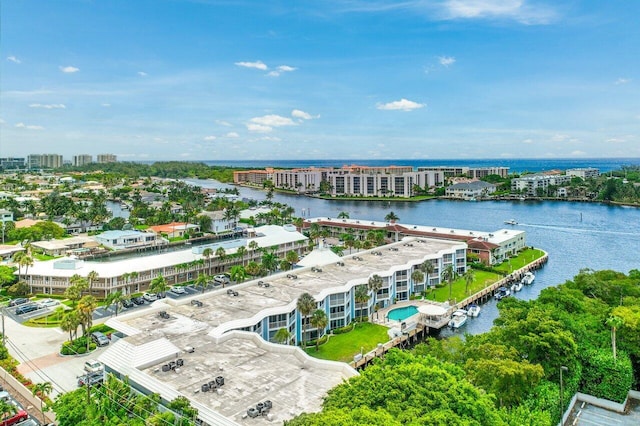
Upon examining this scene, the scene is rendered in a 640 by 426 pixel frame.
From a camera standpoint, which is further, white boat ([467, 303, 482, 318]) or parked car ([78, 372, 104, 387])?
white boat ([467, 303, 482, 318])

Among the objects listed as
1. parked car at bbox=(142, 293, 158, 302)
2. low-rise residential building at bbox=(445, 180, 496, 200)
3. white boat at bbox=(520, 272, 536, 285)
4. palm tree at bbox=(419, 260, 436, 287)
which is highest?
low-rise residential building at bbox=(445, 180, 496, 200)

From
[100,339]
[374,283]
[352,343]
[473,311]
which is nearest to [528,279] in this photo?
[473,311]

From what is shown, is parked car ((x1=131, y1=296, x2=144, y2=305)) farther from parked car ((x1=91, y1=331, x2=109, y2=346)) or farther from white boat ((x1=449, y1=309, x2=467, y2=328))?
white boat ((x1=449, y1=309, x2=467, y2=328))

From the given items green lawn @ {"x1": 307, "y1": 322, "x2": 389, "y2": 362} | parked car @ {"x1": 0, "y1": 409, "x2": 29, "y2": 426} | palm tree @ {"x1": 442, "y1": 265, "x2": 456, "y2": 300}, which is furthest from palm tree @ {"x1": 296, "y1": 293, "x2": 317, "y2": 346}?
palm tree @ {"x1": 442, "y1": 265, "x2": 456, "y2": 300}

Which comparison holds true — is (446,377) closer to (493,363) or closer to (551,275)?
(493,363)

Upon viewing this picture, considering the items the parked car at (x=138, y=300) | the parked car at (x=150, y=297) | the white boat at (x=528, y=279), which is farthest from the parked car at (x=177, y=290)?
the white boat at (x=528, y=279)

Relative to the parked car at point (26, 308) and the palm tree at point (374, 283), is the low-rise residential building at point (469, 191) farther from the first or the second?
the parked car at point (26, 308)

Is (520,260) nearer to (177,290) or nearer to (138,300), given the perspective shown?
(177,290)
